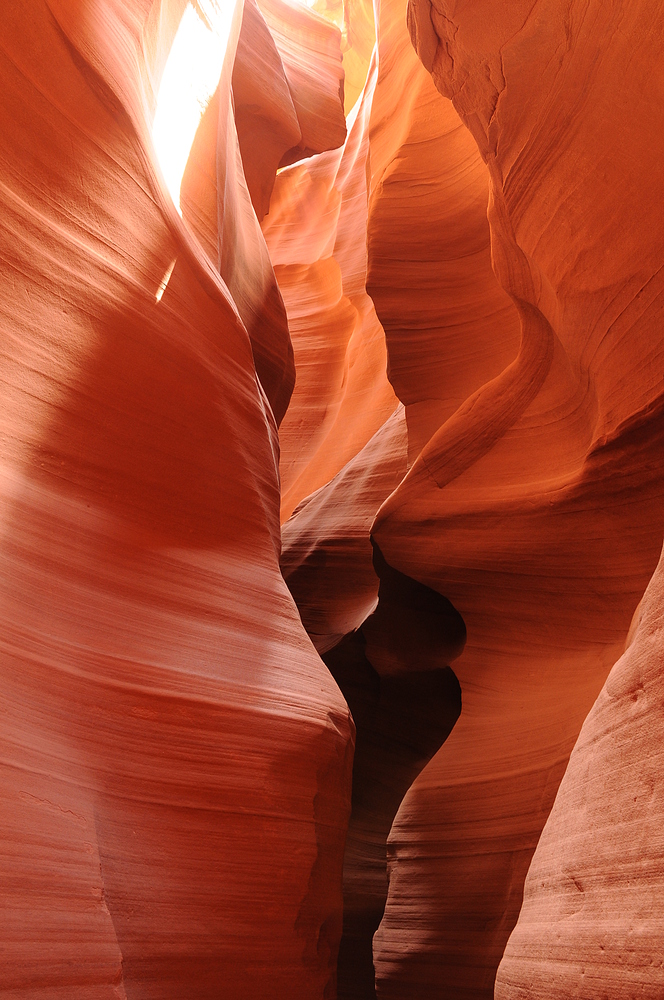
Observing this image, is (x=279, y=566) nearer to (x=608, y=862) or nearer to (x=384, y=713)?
(x=384, y=713)

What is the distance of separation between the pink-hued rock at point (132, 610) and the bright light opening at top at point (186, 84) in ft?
1.64

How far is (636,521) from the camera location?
3.97 m

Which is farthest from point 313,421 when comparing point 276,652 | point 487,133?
point 276,652

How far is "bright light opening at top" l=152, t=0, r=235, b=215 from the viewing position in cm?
471

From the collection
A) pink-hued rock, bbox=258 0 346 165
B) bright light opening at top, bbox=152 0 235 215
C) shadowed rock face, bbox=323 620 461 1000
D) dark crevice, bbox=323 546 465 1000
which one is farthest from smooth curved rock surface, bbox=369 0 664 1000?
pink-hued rock, bbox=258 0 346 165

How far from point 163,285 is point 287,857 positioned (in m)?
2.60

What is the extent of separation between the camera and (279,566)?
173 inches

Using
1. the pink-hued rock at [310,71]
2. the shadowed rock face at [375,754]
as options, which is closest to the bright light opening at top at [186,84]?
the shadowed rock face at [375,754]

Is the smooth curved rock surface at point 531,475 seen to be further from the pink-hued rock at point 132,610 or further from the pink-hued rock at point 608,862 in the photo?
the pink-hued rock at point 608,862

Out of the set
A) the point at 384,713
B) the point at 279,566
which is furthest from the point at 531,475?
the point at 384,713

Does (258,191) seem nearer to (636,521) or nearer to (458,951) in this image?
(636,521)

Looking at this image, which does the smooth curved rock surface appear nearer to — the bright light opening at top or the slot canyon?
the slot canyon

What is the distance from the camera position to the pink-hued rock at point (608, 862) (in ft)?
5.00

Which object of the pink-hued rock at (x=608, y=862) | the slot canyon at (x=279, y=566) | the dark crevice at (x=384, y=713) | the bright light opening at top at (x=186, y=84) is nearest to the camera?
the pink-hued rock at (x=608, y=862)
